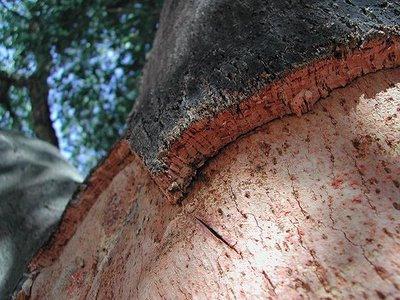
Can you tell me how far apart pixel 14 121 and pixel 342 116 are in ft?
11.1

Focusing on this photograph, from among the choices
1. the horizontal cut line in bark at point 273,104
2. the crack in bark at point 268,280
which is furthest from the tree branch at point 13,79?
the crack in bark at point 268,280

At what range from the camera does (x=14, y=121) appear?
378 cm

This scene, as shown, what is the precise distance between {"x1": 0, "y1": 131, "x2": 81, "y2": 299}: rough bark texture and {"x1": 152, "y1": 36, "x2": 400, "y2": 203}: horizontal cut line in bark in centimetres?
81

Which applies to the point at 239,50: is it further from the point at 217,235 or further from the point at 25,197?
the point at 25,197

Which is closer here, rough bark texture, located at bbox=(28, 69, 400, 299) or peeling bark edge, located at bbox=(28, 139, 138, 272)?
rough bark texture, located at bbox=(28, 69, 400, 299)

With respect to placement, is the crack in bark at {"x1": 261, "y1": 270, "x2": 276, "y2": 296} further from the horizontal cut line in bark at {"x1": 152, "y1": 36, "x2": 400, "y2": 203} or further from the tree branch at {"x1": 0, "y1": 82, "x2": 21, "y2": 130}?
the tree branch at {"x1": 0, "y1": 82, "x2": 21, "y2": 130}

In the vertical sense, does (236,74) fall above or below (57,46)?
above

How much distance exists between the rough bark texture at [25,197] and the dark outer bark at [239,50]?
0.78 meters

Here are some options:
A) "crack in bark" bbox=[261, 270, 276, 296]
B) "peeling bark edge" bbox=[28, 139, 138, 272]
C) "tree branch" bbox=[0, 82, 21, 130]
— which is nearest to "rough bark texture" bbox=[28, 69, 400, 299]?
"crack in bark" bbox=[261, 270, 276, 296]

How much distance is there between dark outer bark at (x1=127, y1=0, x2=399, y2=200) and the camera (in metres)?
0.92

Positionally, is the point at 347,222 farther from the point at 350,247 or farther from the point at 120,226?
the point at 120,226

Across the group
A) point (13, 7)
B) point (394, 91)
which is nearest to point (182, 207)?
point (394, 91)

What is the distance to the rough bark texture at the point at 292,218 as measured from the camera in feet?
2.41

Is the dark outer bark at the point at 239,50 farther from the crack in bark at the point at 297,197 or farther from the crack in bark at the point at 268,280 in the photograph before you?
the crack in bark at the point at 268,280
